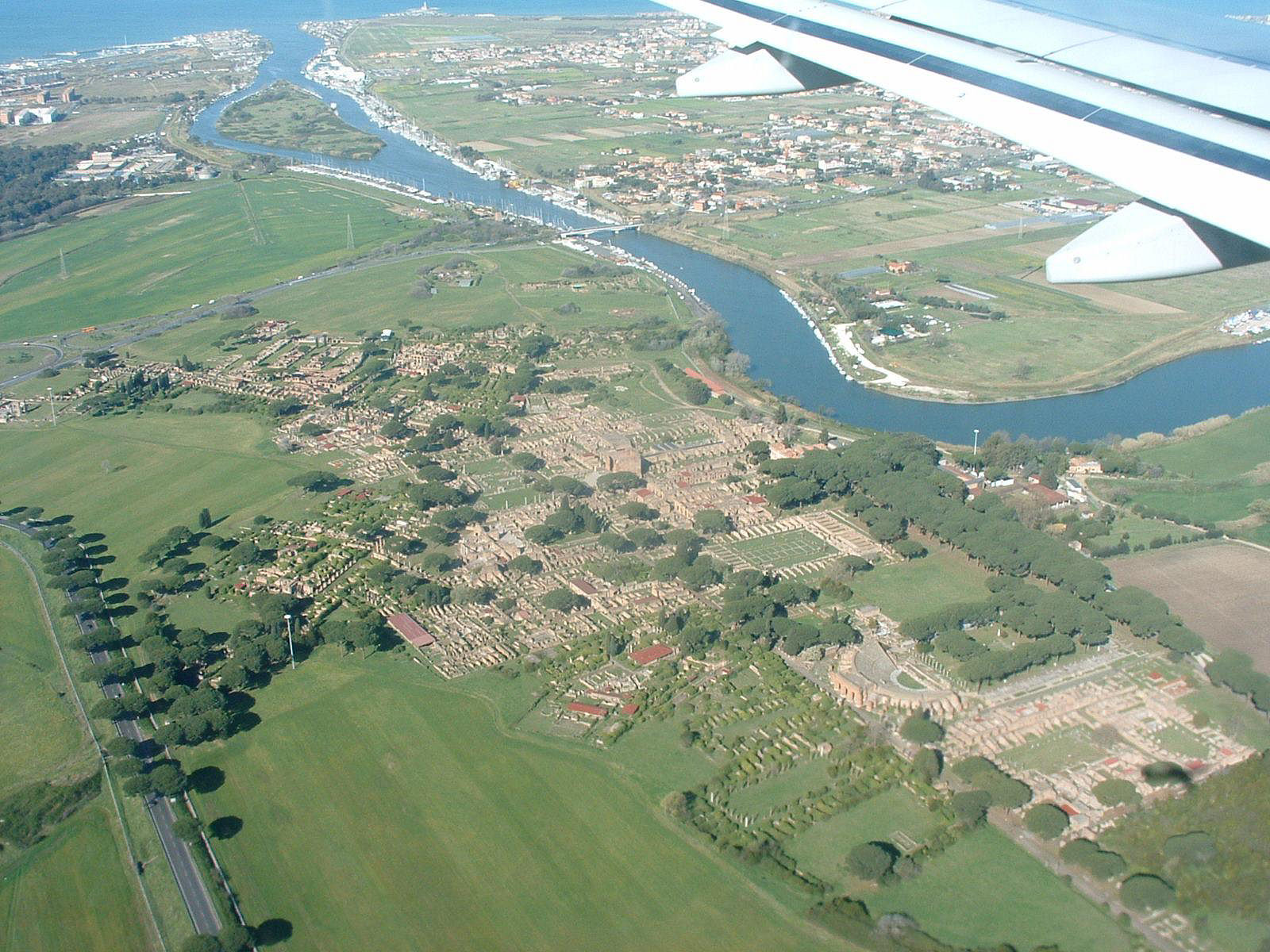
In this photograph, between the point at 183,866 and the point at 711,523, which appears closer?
the point at 183,866

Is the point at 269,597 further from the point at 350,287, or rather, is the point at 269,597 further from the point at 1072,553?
the point at 350,287

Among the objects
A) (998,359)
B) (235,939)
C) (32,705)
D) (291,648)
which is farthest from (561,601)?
(998,359)

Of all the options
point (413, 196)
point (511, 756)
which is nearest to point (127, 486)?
point (511, 756)

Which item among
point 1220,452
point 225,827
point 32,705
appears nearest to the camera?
point 225,827

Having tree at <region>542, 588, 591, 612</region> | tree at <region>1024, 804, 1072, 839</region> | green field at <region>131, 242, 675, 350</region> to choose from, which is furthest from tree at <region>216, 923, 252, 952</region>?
green field at <region>131, 242, 675, 350</region>

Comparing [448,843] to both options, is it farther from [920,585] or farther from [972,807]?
[920,585]

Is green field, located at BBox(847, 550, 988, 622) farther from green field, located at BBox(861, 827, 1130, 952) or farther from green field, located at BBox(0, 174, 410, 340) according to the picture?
green field, located at BBox(0, 174, 410, 340)

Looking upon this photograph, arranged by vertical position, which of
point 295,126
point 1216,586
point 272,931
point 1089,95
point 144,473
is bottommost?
point 272,931
